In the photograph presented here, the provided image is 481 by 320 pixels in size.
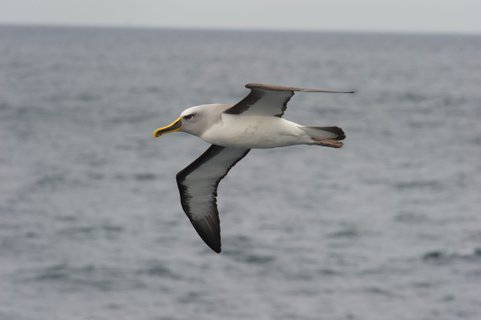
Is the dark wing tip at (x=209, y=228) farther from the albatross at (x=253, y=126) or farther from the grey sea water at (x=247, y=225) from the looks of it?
the grey sea water at (x=247, y=225)

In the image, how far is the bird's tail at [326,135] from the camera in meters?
12.4

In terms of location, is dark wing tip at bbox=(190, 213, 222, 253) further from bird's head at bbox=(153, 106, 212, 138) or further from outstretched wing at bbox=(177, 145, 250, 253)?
bird's head at bbox=(153, 106, 212, 138)

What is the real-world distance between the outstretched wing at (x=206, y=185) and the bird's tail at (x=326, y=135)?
2.16m

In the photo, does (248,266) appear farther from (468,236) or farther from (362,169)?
(362,169)

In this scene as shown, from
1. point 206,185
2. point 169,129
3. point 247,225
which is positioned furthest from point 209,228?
point 247,225

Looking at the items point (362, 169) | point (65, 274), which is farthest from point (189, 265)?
Answer: point (362, 169)

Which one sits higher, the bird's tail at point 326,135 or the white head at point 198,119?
the white head at point 198,119

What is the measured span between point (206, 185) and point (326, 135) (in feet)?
9.58

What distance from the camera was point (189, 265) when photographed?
104ft

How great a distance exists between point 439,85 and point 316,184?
73.1 m

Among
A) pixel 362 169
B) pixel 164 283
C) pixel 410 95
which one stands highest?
pixel 410 95

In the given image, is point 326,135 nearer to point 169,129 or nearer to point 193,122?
point 193,122

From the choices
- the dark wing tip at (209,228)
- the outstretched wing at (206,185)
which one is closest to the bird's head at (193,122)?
the outstretched wing at (206,185)

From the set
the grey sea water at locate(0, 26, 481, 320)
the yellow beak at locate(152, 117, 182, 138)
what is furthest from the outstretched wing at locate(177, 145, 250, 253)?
the grey sea water at locate(0, 26, 481, 320)
